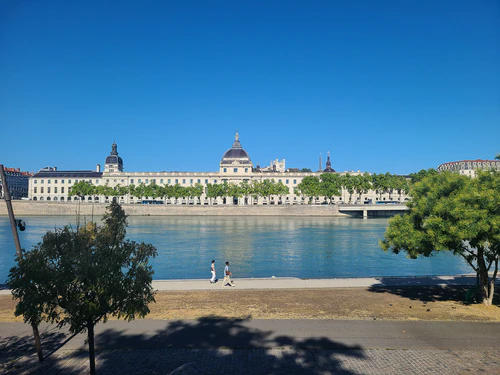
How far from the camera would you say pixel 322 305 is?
19031mm

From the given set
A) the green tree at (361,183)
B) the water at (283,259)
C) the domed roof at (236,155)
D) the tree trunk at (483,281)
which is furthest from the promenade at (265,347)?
the domed roof at (236,155)

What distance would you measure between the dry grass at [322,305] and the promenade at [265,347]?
974 mm

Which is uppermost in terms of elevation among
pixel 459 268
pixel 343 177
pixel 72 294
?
pixel 343 177

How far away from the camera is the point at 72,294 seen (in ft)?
34.5

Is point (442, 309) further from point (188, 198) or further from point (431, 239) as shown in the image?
point (188, 198)

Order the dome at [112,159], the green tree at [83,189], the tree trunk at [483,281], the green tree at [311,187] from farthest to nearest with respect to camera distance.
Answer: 1. the dome at [112,159]
2. the green tree at [83,189]
3. the green tree at [311,187]
4. the tree trunk at [483,281]

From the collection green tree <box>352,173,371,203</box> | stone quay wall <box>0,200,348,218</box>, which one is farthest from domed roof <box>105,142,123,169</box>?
green tree <box>352,173,371,203</box>

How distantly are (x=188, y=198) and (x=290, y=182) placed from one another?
39.6 metres

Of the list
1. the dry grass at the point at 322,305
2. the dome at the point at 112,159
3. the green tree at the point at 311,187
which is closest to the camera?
the dry grass at the point at 322,305

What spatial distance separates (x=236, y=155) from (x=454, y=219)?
14504 centimetres

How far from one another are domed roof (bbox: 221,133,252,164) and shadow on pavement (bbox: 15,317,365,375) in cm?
14543

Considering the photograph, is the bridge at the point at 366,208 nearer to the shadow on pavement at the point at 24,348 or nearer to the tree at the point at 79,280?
the shadow on pavement at the point at 24,348

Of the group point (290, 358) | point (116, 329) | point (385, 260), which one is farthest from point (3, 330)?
point (385, 260)

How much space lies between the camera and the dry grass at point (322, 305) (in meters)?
17.3
